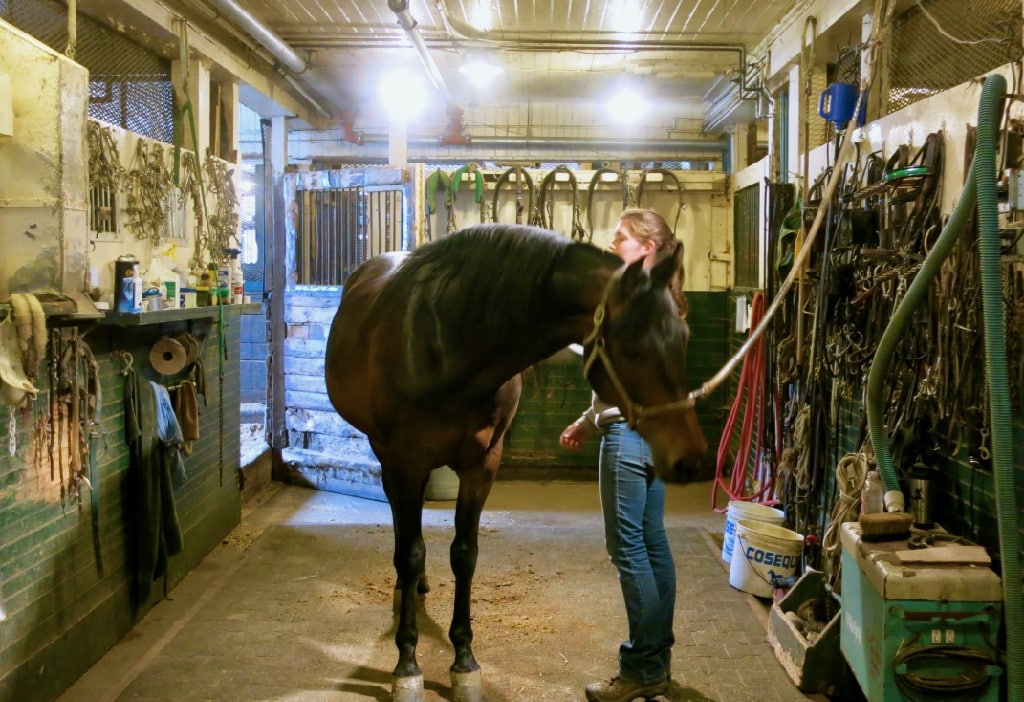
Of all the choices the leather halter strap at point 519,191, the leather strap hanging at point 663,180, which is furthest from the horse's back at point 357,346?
the leather strap hanging at point 663,180

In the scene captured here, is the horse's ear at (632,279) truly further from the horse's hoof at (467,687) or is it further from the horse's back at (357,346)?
the horse's hoof at (467,687)

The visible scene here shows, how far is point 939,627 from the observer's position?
1857mm

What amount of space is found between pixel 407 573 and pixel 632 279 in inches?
53.1

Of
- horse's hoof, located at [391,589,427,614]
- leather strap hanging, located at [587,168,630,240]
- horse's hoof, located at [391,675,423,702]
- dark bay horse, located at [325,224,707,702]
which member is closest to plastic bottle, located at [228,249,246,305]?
dark bay horse, located at [325,224,707,702]

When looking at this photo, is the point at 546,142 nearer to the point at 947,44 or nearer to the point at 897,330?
the point at 947,44

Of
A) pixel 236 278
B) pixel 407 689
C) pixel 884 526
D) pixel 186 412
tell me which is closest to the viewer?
pixel 884 526

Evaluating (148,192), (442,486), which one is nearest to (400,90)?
(148,192)

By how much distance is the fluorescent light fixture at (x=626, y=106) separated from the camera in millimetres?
5985

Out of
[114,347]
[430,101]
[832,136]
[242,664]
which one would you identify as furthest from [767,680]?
[430,101]

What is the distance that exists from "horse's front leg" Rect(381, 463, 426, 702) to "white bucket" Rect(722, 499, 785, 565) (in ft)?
Result: 5.31

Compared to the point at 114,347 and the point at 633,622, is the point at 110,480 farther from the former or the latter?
the point at 633,622

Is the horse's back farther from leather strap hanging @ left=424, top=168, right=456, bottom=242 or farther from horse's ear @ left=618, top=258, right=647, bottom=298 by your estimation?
leather strap hanging @ left=424, top=168, right=456, bottom=242

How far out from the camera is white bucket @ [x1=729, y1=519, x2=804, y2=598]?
3.19m

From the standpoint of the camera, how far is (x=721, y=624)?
303 centimetres
